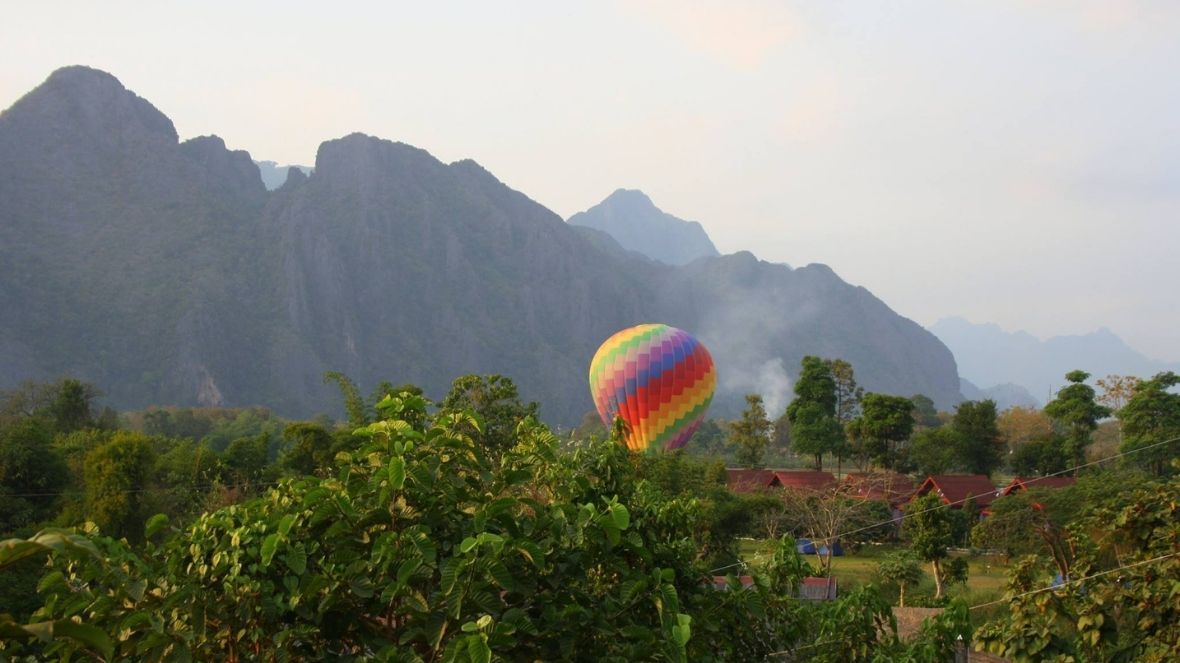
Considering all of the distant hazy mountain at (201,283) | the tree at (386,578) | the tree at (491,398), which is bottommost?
the tree at (386,578)

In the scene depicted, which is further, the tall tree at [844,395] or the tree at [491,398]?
the tall tree at [844,395]

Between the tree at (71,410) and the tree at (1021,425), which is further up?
the tree at (71,410)

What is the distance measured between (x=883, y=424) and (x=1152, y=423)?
12878mm

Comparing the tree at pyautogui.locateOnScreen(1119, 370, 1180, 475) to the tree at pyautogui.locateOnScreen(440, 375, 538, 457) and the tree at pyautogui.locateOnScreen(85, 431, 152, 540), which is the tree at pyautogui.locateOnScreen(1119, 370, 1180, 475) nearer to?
the tree at pyautogui.locateOnScreen(440, 375, 538, 457)

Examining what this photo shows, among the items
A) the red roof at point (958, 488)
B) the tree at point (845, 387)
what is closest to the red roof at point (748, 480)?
the red roof at point (958, 488)

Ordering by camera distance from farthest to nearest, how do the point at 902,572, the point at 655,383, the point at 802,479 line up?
the point at 802,479 → the point at 655,383 → the point at 902,572

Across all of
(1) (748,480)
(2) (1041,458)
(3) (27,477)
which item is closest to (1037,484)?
(2) (1041,458)

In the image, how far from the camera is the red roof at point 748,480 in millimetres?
47341

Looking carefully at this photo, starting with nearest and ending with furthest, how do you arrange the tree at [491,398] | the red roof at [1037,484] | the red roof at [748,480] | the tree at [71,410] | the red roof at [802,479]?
the tree at [491,398]
the red roof at [1037,484]
the red roof at [748,480]
the tree at [71,410]
the red roof at [802,479]

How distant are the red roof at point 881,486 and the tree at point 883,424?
1813mm

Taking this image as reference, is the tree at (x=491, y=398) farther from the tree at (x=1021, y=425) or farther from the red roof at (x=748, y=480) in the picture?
the tree at (x=1021, y=425)

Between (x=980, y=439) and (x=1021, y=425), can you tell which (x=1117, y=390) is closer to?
(x=980, y=439)

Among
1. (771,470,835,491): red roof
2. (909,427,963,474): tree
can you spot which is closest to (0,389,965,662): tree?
(771,470,835,491): red roof

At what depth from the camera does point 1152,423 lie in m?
47.7
